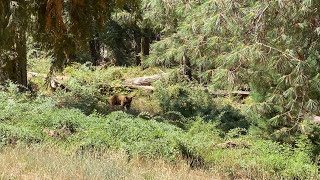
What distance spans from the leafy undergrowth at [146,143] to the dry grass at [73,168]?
0.46 meters

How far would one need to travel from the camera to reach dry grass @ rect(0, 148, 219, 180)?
15.0 ft

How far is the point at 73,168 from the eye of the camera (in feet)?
15.8

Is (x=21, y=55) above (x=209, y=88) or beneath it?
above

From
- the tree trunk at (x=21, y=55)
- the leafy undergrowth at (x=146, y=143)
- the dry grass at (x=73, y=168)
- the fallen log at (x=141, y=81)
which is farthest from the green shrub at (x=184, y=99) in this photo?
the dry grass at (x=73, y=168)

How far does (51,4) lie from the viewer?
10.2 meters

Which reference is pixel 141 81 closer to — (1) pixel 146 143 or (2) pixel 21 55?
(2) pixel 21 55

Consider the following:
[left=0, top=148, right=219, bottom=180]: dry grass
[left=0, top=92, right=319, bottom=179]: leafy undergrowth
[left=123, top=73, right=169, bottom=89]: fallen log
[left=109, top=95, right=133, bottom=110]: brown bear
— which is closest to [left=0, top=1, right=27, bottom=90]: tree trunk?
[left=0, top=92, right=319, bottom=179]: leafy undergrowth

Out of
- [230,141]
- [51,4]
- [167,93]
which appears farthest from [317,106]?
[167,93]

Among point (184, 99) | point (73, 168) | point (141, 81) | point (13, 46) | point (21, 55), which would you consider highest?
point (13, 46)

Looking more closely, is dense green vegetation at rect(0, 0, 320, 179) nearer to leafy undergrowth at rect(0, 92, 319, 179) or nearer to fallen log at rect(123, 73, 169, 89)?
leafy undergrowth at rect(0, 92, 319, 179)

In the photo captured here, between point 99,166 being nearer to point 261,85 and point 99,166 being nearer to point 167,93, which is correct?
point 261,85

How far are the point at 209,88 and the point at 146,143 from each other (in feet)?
8.00

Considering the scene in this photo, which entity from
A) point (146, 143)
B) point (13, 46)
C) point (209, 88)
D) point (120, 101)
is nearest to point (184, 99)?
point (120, 101)

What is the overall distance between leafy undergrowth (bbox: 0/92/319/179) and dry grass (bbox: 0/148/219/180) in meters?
0.46
